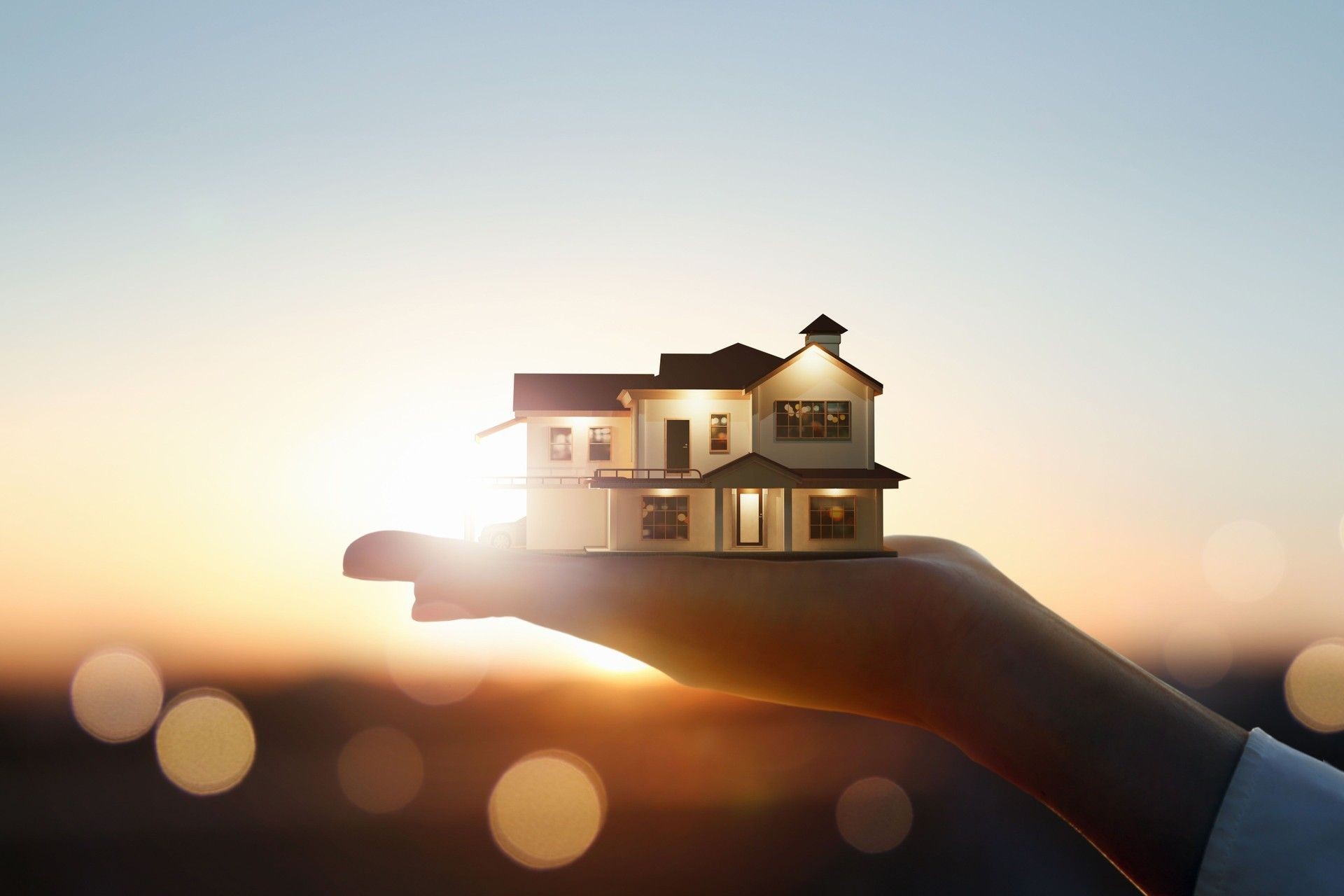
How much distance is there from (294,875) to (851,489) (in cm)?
13657

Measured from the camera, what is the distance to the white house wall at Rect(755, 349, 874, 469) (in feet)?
21.4

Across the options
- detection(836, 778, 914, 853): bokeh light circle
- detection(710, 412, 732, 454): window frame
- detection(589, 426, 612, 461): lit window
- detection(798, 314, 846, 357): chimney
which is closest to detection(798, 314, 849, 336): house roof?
detection(798, 314, 846, 357): chimney

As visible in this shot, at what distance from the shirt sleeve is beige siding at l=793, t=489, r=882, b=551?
109 inches

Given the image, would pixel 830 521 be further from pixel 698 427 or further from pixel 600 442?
pixel 600 442

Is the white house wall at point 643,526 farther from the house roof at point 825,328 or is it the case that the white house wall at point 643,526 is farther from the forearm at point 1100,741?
the forearm at point 1100,741

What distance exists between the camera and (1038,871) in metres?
135

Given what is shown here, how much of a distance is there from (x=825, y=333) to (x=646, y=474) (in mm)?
1965

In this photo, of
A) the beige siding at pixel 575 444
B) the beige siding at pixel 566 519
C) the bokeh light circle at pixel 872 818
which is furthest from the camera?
the bokeh light circle at pixel 872 818

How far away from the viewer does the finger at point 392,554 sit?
4680mm

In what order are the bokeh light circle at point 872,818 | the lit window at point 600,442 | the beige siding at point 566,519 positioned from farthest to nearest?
1. the bokeh light circle at point 872,818
2. the lit window at point 600,442
3. the beige siding at point 566,519

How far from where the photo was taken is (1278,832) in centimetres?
321

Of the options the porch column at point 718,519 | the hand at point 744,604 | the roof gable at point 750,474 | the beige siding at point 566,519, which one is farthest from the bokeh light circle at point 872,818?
the hand at point 744,604

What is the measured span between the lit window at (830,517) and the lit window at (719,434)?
2.98ft

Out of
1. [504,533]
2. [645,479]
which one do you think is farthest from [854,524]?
[504,533]
